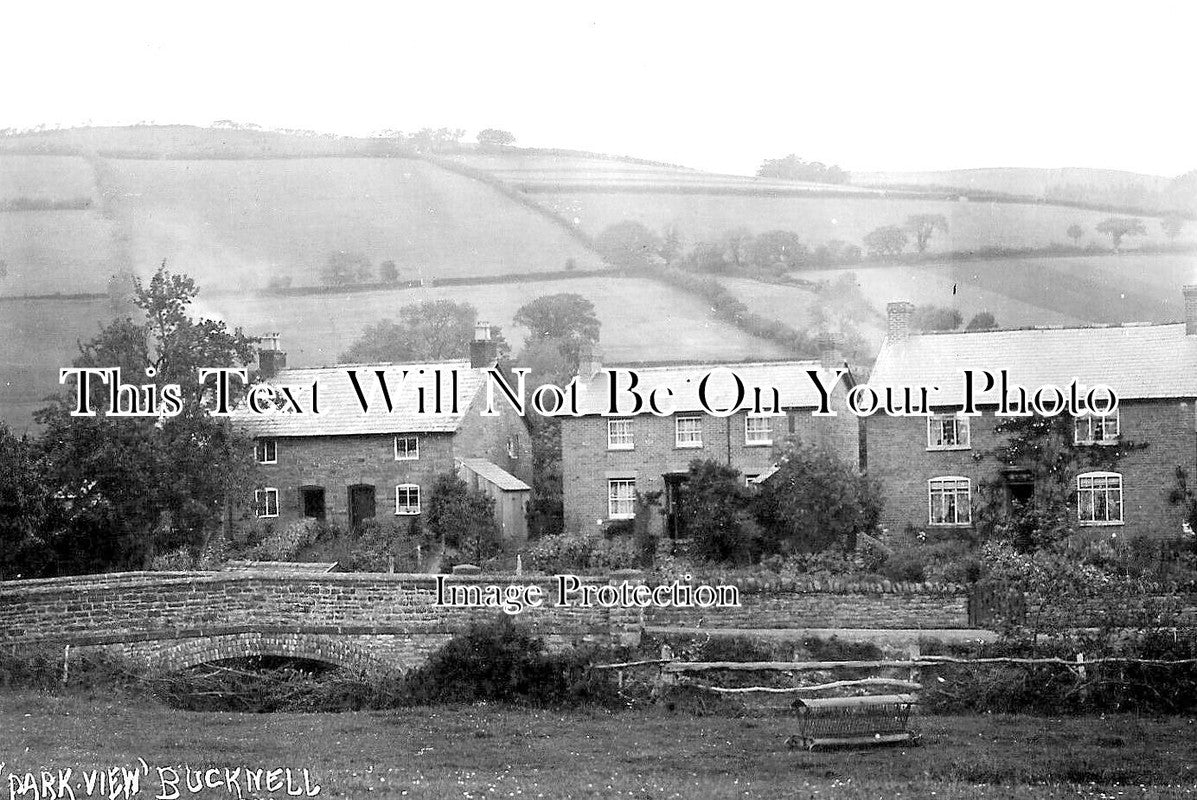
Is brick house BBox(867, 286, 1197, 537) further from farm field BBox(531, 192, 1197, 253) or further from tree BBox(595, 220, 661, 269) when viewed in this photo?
tree BBox(595, 220, 661, 269)

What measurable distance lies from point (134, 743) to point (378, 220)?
667 cm

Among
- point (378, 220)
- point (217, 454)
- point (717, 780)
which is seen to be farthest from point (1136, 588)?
point (217, 454)

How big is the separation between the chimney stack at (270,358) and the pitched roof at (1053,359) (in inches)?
269

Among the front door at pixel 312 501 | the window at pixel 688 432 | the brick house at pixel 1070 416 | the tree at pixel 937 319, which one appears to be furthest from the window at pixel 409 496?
the tree at pixel 937 319

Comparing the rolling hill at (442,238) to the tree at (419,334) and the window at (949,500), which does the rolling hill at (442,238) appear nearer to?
the tree at (419,334)

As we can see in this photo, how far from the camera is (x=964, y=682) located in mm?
14398

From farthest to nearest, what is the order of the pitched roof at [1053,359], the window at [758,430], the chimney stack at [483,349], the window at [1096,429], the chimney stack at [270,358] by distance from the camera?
the window at [758,430] < the window at [1096,429] < the pitched roof at [1053,359] < the chimney stack at [270,358] < the chimney stack at [483,349]

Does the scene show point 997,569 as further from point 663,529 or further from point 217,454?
point 217,454

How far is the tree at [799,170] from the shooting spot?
15961 mm

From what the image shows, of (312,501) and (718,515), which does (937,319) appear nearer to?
(718,515)

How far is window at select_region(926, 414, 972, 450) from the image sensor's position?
1780 centimetres

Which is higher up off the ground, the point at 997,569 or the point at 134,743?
the point at 997,569

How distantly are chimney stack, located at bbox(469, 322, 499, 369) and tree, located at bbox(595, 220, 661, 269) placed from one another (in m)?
1.63

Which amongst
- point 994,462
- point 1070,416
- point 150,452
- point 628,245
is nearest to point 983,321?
point 1070,416
